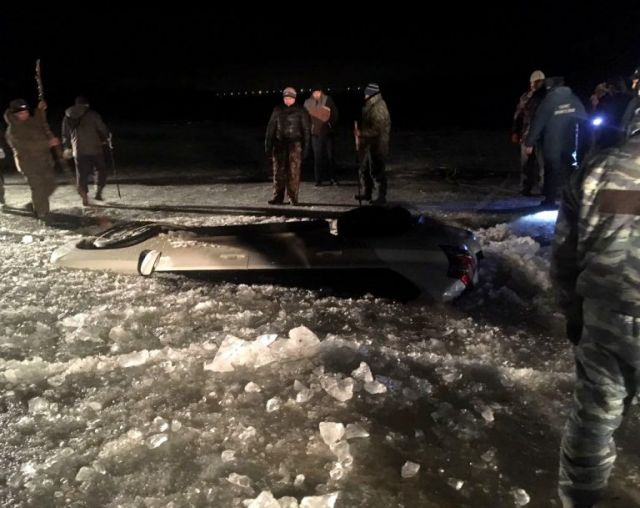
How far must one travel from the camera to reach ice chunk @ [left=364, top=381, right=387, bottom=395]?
4.02 m

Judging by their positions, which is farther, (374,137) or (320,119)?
(320,119)

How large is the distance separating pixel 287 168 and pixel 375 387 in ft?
20.6

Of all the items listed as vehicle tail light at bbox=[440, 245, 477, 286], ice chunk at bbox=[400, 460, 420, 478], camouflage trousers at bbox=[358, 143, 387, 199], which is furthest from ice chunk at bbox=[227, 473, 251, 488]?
camouflage trousers at bbox=[358, 143, 387, 199]

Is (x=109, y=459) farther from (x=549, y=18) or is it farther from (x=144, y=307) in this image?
(x=549, y=18)

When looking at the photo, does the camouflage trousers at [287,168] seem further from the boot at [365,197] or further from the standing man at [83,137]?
the standing man at [83,137]

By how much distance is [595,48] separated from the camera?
5144cm

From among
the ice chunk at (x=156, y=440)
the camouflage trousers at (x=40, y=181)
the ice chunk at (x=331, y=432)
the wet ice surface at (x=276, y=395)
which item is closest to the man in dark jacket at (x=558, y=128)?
the wet ice surface at (x=276, y=395)

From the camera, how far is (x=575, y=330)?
2756mm

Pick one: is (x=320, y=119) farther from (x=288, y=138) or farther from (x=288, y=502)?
(x=288, y=502)

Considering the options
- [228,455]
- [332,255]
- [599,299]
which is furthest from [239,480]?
[332,255]

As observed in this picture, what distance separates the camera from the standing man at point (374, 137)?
9.38m

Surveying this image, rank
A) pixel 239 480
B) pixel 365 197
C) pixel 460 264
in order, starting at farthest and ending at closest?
pixel 365 197 < pixel 460 264 < pixel 239 480

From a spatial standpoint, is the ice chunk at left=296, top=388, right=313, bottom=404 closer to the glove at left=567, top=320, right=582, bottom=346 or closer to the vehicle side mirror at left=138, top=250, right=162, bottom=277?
the glove at left=567, top=320, right=582, bottom=346

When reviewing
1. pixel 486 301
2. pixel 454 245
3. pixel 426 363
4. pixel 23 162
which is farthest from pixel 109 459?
pixel 23 162
